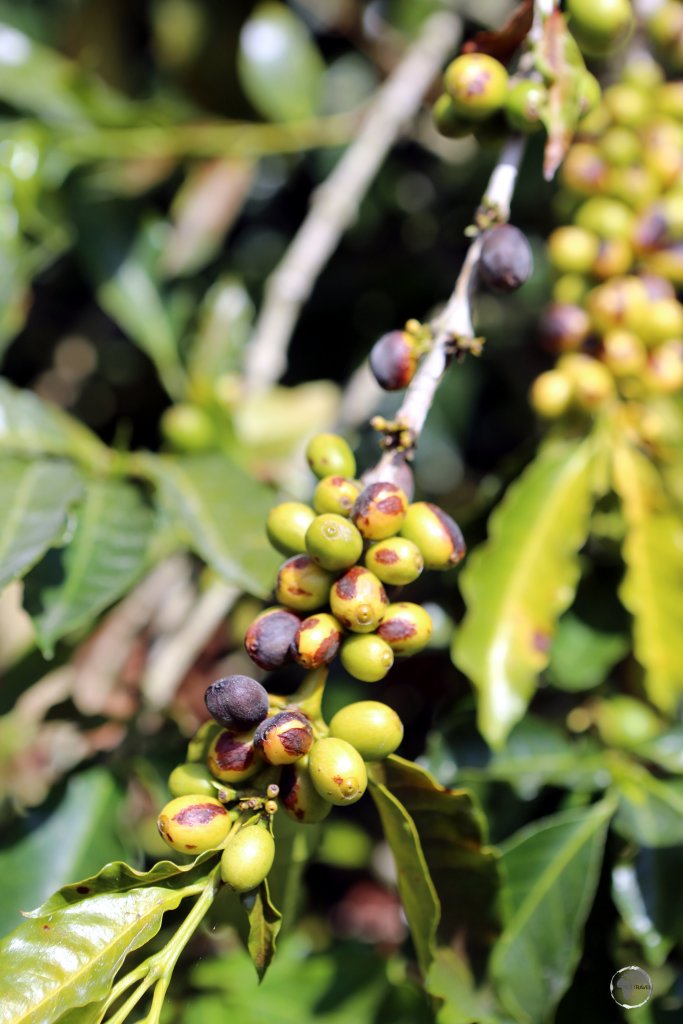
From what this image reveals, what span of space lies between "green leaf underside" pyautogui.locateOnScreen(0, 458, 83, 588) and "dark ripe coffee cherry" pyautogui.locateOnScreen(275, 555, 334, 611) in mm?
307

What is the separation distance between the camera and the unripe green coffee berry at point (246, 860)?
30.4 inches

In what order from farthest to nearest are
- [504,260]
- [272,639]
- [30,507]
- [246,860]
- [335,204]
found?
[335,204] < [30,507] < [504,260] < [272,639] < [246,860]

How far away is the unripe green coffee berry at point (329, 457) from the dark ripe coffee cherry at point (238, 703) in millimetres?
251

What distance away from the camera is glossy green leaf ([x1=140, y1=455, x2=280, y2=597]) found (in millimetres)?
1163

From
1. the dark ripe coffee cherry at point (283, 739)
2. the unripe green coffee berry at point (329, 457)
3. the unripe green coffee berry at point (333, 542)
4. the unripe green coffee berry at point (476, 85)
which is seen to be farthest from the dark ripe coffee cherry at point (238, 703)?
the unripe green coffee berry at point (476, 85)

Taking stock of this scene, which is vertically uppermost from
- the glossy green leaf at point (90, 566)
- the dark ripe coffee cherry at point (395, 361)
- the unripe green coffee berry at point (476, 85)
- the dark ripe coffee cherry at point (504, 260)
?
the unripe green coffee berry at point (476, 85)

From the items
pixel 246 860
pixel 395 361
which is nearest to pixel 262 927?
pixel 246 860

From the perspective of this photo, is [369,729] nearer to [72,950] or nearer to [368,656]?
[368,656]

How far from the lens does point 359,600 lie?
0.84m

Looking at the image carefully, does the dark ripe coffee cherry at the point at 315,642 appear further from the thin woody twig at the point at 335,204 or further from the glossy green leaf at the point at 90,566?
the thin woody twig at the point at 335,204

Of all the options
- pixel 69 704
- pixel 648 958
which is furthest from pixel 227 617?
pixel 648 958

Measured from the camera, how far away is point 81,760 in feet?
5.02

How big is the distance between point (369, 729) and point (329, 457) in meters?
0.28

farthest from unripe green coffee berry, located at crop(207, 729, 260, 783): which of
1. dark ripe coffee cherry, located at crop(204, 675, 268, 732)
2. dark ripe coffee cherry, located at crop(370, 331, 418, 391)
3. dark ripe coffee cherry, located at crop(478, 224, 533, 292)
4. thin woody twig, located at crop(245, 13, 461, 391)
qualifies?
thin woody twig, located at crop(245, 13, 461, 391)
